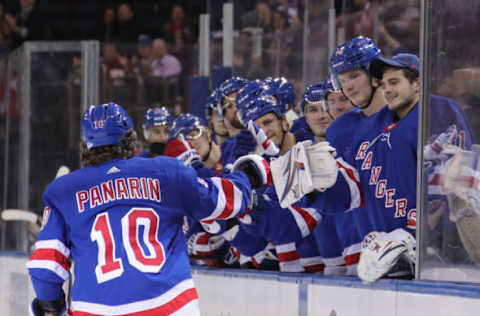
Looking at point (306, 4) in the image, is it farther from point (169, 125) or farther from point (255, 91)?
point (255, 91)

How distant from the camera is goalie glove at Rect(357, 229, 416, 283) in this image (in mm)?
2891

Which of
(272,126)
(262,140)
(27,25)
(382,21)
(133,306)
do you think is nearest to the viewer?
(133,306)

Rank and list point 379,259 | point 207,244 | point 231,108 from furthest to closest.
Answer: point 231,108
point 207,244
point 379,259

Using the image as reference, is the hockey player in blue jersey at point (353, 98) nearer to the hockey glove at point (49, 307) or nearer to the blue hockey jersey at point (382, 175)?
the blue hockey jersey at point (382, 175)

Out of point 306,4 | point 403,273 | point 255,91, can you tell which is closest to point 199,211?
point 403,273

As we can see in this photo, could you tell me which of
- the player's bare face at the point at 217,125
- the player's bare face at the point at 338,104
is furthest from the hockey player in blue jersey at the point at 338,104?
the player's bare face at the point at 217,125

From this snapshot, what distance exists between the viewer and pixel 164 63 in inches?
244

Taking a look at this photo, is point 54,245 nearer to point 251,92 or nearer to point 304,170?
point 304,170

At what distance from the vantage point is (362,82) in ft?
11.1

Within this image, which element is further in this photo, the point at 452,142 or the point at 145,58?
the point at 145,58

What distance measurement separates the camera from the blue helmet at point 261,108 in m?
3.79

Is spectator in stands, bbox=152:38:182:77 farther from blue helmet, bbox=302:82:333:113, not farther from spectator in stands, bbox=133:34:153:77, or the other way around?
blue helmet, bbox=302:82:333:113

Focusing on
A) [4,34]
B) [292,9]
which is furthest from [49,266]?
[4,34]

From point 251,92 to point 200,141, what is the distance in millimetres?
964
